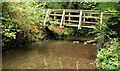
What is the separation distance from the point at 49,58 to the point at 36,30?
3151mm

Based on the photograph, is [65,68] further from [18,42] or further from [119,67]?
[18,42]

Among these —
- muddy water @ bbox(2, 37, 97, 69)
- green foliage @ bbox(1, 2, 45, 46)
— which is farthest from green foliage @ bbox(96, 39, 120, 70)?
green foliage @ bbox(1, 2, 45, 46)

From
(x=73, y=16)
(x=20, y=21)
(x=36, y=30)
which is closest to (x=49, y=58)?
(x=20, y=21)

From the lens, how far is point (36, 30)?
10570mm

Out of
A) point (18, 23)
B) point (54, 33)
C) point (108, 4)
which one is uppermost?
point (108, 4)

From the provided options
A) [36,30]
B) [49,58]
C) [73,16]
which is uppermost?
[73,16]

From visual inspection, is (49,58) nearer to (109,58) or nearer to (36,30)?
(109,58)

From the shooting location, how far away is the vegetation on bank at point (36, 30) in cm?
611

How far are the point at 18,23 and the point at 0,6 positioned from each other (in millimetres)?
1273

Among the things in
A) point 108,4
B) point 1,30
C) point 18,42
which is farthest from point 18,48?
point 108,4

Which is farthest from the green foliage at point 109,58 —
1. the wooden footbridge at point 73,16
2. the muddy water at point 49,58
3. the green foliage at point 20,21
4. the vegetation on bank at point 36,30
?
the wooden footbridge at point 73,16

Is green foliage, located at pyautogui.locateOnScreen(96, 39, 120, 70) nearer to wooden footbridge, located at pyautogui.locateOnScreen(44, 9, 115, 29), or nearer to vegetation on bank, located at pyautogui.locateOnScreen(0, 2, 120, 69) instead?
vegetation on bank, located at pyautogui.locateOnScreen(0, 2, 120, 69)

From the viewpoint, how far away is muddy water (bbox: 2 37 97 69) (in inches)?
262

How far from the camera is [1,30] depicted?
23.4 feet
